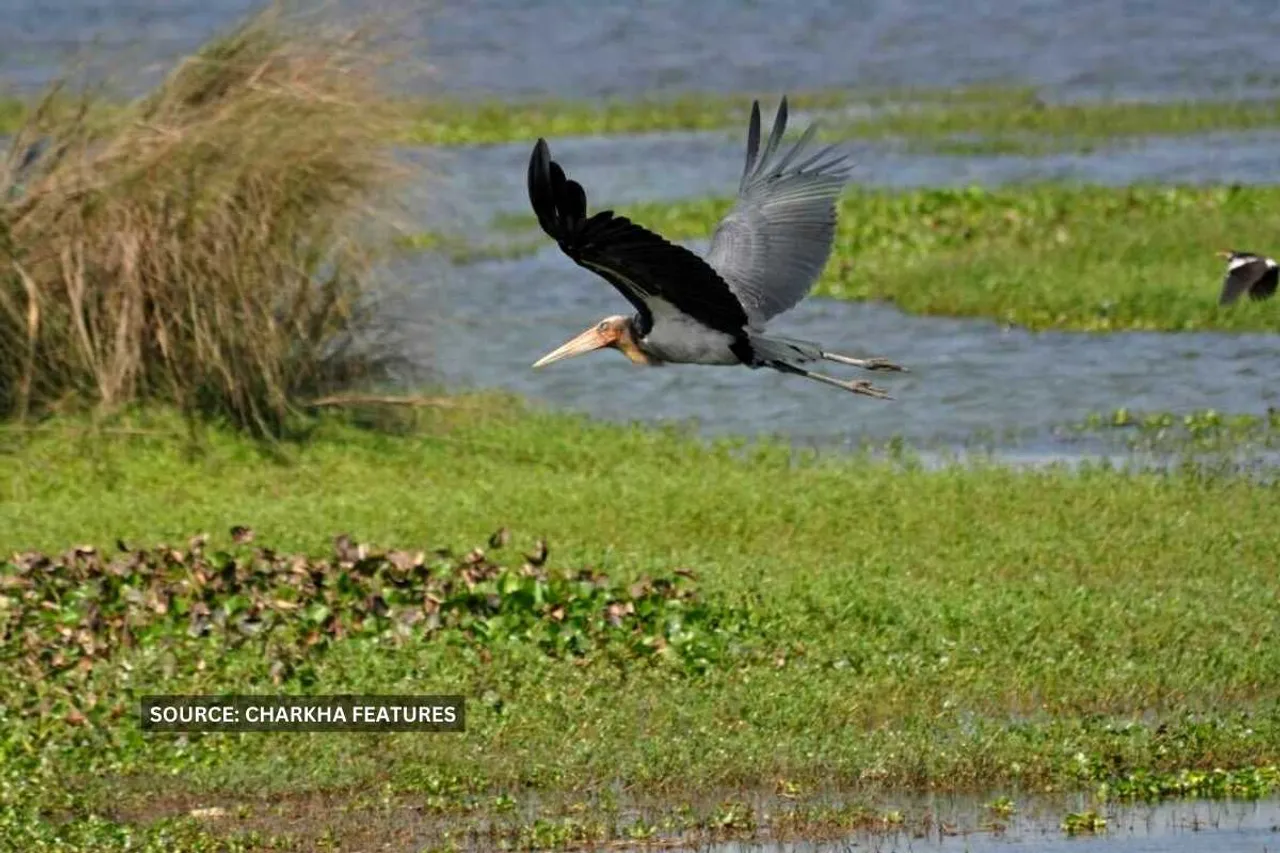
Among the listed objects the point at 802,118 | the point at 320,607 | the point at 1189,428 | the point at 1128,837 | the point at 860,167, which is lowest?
the point at 1128,837

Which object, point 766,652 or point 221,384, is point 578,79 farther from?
point 766,652

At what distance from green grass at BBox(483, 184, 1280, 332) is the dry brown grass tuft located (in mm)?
5366

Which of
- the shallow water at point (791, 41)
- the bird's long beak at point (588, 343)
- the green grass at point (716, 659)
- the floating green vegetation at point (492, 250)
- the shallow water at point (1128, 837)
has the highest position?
the shallow water at point (791, 41)

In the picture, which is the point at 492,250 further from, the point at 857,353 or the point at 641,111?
the point at 641,111

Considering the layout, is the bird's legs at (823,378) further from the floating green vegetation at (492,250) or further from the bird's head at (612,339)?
the floating green vegetation at (492,250)

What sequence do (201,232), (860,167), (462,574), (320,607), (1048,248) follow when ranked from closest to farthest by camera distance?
(320,607) → (462,574) → (201,232) → (1048,248) → (860,167)

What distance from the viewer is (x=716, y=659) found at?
8836 millimetres

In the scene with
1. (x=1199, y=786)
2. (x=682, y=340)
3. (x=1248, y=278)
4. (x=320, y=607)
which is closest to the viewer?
(x=1199, y=786)

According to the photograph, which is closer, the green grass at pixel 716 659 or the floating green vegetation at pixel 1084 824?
the floating green vegetation at pixel 1084 824

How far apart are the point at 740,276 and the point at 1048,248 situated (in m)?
9.30

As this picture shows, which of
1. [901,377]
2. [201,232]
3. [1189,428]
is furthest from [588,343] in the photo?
[901,377]

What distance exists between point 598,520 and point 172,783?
3488mm

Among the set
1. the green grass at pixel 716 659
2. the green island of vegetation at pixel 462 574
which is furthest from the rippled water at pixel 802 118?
the green grass at pixel 716 659

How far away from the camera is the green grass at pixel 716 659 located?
7746 millimetres
